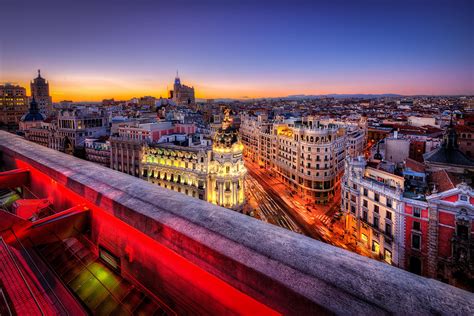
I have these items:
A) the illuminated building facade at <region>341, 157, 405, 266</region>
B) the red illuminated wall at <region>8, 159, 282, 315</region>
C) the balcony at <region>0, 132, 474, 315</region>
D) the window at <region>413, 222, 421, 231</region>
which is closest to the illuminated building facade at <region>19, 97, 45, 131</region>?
the illuminated building facade at <region>341, 157, 405, 266</region>

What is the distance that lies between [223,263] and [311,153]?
4808cm

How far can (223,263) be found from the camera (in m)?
3.18

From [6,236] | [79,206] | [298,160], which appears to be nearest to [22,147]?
[79,206]

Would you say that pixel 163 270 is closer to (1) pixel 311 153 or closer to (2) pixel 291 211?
(2) pixel 291 211

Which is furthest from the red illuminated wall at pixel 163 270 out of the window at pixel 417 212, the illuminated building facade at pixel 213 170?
the illuminated building facade at pixel 213 170

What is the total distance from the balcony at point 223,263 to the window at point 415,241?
2809 cm

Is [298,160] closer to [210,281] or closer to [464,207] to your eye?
[464,207]

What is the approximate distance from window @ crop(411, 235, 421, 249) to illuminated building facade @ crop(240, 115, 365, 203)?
73.5 ft

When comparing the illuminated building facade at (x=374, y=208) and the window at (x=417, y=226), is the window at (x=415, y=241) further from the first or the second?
the illuminated building facade at (x=374, y=208)

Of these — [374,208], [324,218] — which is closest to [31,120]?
[324,218]

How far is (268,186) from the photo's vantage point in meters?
56.0

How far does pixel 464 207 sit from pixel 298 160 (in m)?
30.5

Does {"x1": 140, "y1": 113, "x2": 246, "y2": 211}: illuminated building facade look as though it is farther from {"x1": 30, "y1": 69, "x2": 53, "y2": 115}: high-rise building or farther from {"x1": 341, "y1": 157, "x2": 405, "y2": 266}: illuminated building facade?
{"x1": 30, "y1": 69, "x2": 53, "y2": 115}: high-rise building

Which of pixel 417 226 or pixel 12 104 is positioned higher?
pixel 12 104
